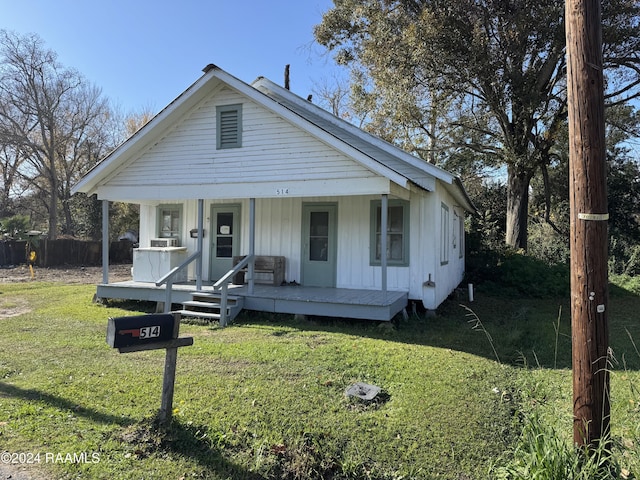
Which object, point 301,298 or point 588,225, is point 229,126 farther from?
point 588,225

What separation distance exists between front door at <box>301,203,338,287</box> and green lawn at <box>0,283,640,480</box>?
8.37 feet

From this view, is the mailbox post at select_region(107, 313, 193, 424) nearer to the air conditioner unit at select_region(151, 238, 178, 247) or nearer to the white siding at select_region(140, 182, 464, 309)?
the white siding at select_region(140, 182, 464, 309)

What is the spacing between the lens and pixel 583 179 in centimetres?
275

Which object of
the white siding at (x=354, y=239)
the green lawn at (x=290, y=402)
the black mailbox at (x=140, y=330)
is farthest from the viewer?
the white siding at (x=354, y=239)

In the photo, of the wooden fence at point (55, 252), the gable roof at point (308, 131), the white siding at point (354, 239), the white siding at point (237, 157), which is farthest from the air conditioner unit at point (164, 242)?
the wooden fence at point (55, 252)

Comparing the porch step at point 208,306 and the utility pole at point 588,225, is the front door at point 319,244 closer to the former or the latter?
the porch step at point 208,306

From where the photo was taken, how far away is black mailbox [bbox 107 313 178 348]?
130 inches

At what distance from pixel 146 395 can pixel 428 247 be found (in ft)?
21.3

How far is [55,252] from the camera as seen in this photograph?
21562 mm

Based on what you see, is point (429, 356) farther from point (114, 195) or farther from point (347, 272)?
point (114, 195)

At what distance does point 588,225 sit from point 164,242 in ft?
34.7

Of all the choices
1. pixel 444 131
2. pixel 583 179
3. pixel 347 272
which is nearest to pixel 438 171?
pixel 347 272

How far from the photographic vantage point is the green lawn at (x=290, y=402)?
320cm

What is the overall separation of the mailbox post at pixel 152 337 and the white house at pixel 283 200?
4623 mm
